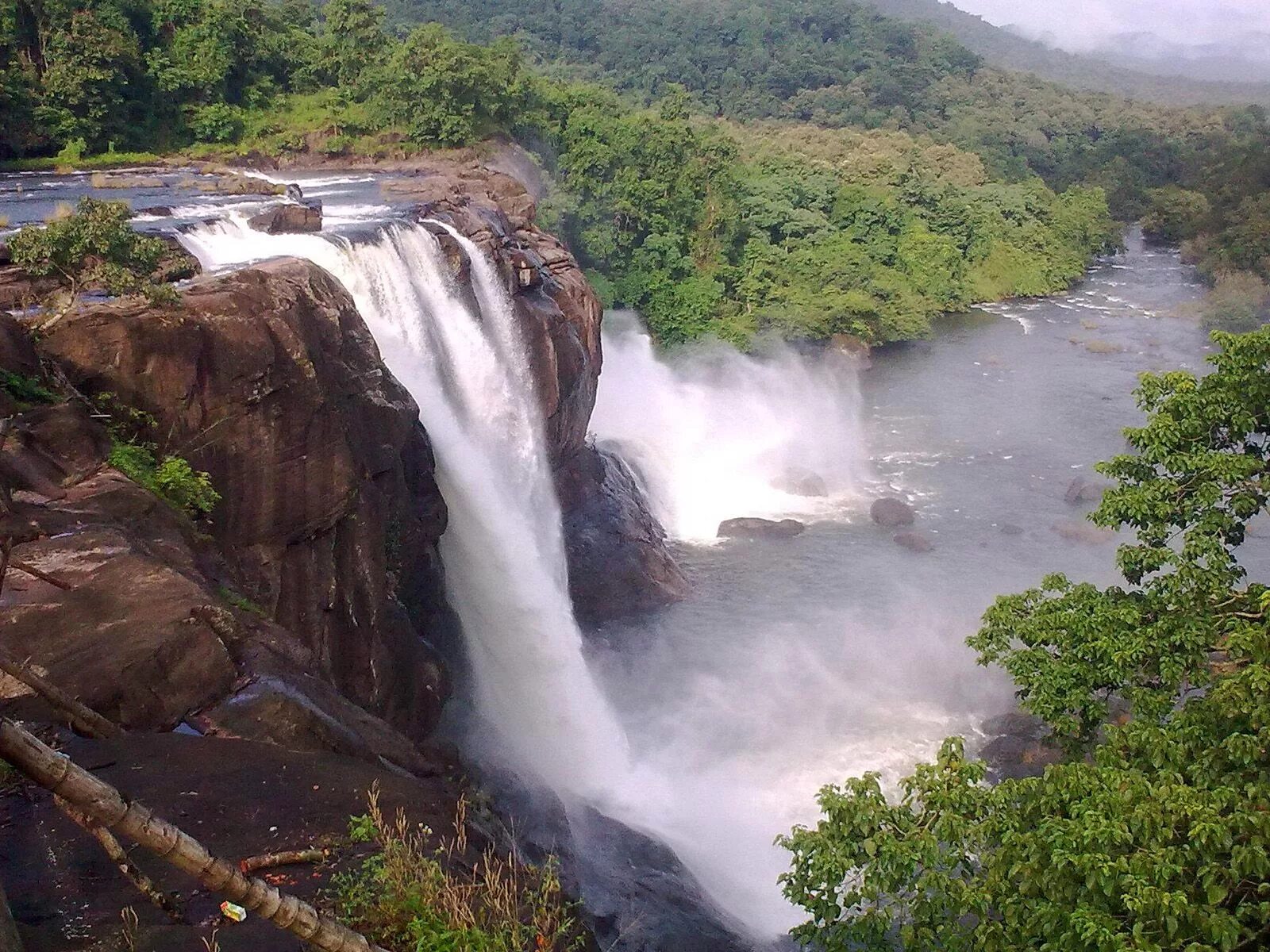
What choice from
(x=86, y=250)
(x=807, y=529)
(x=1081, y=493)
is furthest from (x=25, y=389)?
(x=1081, y=493)

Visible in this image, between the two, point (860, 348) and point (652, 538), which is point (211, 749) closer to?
point (652, 538)

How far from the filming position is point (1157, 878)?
5.18 m

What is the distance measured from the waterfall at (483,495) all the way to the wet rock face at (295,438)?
6.82 feet

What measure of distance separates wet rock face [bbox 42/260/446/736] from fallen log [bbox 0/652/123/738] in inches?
117

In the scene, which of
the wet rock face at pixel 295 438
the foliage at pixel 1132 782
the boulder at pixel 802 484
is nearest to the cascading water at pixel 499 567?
the wet rock face at pixel 295 438

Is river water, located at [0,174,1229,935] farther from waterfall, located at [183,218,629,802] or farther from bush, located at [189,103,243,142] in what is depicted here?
bush, located at [189,103,243,142]

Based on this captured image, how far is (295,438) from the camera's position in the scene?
1056cm

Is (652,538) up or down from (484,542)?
down

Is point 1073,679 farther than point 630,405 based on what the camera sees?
No

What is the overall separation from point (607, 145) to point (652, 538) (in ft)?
62.9

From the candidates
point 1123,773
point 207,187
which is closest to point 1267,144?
point 207,187

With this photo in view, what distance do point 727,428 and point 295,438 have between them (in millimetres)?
20752

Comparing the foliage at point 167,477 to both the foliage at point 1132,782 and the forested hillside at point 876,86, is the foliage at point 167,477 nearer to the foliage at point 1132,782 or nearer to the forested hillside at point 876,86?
the foliage at point 1132,782

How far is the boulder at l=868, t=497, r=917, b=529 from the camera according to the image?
24.9m
